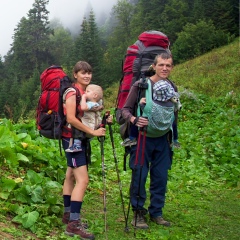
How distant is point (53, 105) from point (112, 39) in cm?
7910

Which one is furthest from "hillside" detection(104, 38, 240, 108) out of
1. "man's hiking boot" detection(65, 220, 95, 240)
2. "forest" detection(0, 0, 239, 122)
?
"man's hiking boot" detection(65, 220, 95, 240)

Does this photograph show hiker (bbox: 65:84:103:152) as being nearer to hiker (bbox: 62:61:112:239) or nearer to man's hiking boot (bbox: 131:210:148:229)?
hiker (bbox: 62:61:112:239)

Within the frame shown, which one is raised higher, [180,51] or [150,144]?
[180,51]

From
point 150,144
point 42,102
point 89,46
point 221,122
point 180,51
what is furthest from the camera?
point 89,46

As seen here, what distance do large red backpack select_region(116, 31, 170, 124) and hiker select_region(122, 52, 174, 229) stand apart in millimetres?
217

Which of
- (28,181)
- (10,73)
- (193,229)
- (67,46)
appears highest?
(67,46)

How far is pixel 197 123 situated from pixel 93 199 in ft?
24.0

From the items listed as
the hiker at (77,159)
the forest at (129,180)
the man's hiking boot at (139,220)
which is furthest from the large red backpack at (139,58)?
the man's hiking boot at (139,220)

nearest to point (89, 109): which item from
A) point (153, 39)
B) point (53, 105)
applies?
point (53, 105)

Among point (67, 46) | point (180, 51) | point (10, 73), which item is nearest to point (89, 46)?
point (180, 51)

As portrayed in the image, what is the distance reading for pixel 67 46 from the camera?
318 feet

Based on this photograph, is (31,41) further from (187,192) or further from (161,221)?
(161,221)

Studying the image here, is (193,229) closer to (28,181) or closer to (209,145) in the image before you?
(28,181)

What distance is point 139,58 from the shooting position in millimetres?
4891
